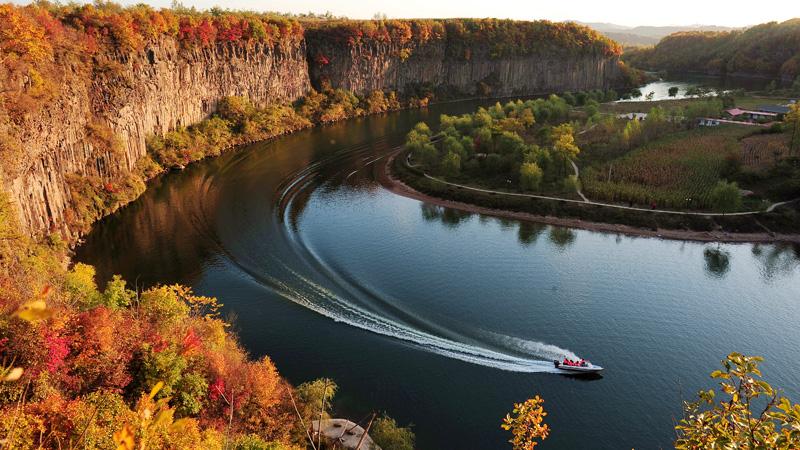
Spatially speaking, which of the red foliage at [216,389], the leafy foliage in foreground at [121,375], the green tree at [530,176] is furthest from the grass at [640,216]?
the red foliage at [216,389]

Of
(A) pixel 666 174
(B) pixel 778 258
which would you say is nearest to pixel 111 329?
(B) pixel 778 258

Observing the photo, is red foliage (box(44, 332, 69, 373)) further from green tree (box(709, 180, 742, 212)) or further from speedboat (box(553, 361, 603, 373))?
green tree (box(709, 180, 742, 212))

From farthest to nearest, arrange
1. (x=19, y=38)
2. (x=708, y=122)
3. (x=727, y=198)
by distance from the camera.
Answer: (x=708, y=122) < (x=727, y=198) < (x=19, y=38)

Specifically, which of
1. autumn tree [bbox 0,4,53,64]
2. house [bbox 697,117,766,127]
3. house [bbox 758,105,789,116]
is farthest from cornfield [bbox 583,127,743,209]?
autumn tree [bbox 0,4,53,64]

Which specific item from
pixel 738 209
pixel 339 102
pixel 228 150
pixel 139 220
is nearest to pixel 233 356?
pixel 139 220

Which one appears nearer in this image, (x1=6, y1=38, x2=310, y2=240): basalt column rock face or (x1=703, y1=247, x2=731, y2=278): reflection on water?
(x1=6, y1=38, x2=310, y2=240): basalt column rock face

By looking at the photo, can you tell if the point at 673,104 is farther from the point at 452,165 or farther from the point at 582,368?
the point at 582,368
